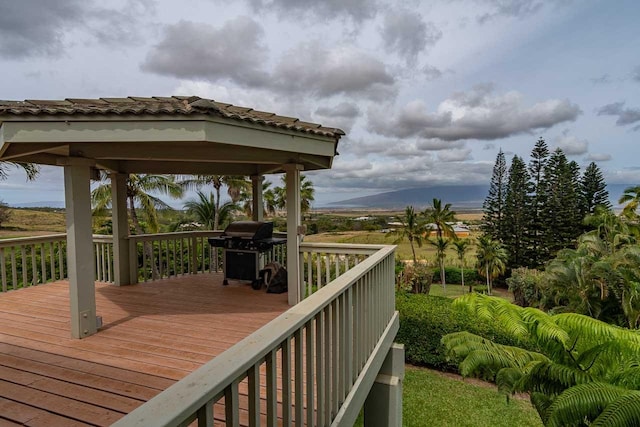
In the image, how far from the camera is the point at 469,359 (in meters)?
4.44

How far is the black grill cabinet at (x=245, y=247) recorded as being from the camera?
5953 mm

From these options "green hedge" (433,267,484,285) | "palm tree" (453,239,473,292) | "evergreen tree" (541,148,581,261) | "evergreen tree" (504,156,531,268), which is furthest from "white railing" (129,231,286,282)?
"green hedge" (433,267,484,285)

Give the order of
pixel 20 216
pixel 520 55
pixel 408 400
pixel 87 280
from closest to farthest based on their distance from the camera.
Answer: pixel 87 280, pixel 408 400, pixel 520 55, pixel 20 216

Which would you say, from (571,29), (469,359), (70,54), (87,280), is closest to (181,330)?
(87,280)

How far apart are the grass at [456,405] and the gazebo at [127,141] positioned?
204 inches

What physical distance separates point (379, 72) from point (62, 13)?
27.8 metres

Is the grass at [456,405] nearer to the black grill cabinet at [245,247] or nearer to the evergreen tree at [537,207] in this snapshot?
the black grill cabinet at [245,247]

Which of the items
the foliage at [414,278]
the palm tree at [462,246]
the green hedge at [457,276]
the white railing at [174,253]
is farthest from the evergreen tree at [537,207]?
the white railing at [174,253]

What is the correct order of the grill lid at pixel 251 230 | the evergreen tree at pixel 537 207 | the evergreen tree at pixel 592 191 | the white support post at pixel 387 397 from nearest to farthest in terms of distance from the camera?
the white support post at pixel 387 397, the grill lid at pixel 251 230, the evergreen tree at pixel 592 191, the evergreen tree at pixel 537 207

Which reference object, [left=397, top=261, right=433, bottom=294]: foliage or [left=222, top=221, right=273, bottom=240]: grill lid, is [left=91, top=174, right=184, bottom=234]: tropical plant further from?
[left=397, top=261, right=433, bottom=294]: foliage

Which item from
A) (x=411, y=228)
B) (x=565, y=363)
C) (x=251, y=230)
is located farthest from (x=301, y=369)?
(x=411, y=228)

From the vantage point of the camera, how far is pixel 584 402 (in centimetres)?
326

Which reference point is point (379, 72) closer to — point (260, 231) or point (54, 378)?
point (260, 231)

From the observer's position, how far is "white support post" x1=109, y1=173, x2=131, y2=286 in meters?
5.86
